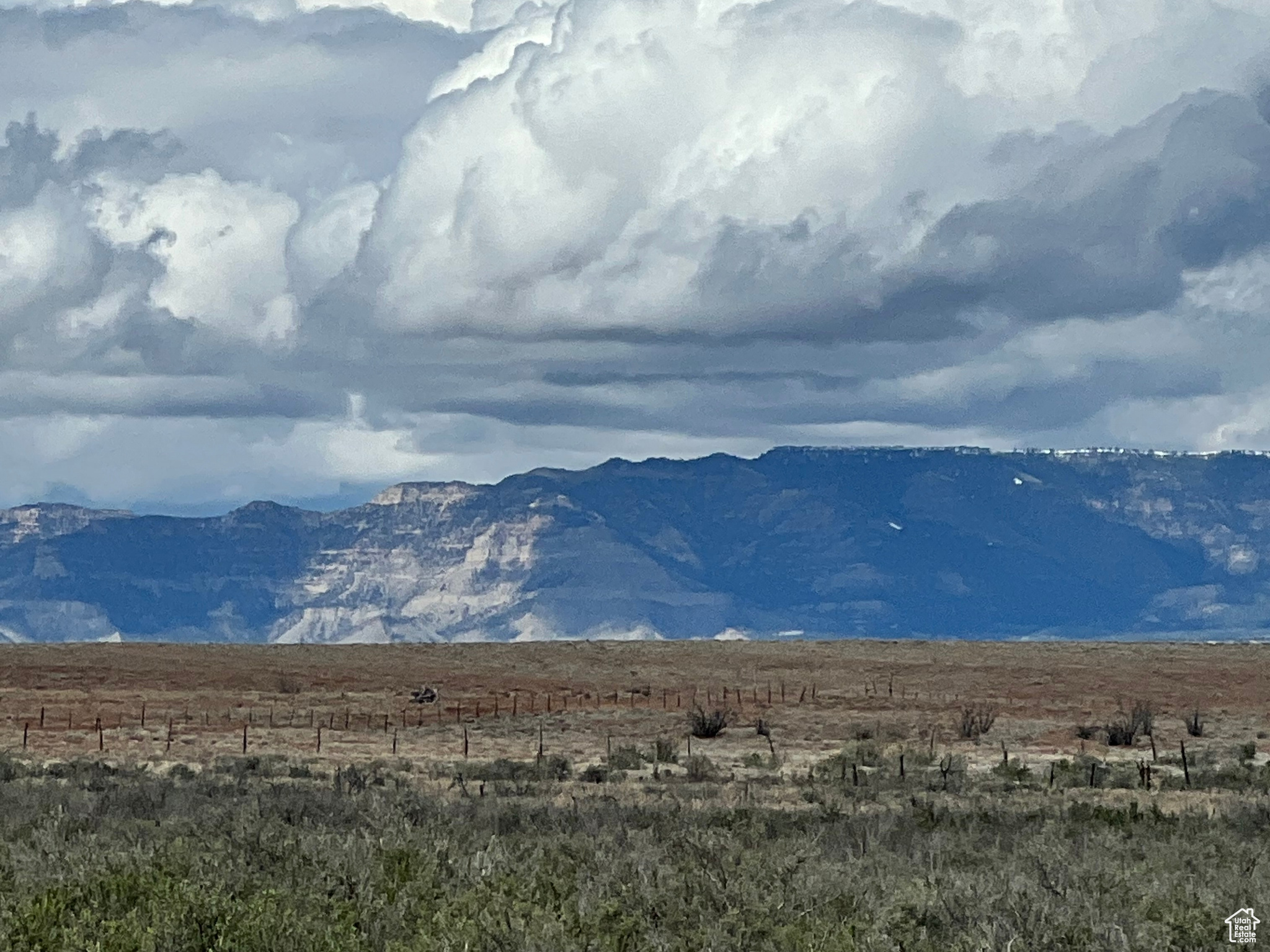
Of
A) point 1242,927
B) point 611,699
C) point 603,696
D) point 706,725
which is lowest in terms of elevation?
point 1242,927

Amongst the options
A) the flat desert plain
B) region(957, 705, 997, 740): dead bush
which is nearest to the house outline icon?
the flat desert plain

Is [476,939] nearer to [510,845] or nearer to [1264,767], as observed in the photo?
[510,845]

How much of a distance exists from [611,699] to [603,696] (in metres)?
2.35

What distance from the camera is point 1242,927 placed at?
46.4 feet

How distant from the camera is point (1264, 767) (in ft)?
132

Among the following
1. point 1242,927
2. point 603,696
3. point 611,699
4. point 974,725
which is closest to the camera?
point 1242,927

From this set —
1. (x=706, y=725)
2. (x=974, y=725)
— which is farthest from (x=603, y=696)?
(x=974, y=725)

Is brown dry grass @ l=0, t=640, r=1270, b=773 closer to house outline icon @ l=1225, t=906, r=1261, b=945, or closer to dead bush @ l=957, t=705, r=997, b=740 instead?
dead bush @ l=957, t=705, r=997, b=740

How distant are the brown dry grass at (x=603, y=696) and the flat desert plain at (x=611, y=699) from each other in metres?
0.24

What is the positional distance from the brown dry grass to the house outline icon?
29.1 meters

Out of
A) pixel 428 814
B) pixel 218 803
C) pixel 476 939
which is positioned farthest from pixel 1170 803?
pixel 476 939

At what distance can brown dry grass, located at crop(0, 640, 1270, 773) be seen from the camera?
51844 millimetres

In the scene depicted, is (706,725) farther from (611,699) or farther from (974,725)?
(611,699)

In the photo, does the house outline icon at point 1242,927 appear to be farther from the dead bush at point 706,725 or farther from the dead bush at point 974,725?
the dead bush at point 706,725
